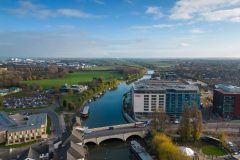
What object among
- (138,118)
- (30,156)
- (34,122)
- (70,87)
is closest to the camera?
(30,156)

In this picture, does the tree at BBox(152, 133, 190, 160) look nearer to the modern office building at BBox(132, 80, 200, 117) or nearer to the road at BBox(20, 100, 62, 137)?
the road at BBox(20, 100, 62, 137)

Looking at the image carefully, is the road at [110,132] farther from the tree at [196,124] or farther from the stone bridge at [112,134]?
the tree at [196,124]

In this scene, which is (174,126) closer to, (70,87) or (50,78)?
(70,87)

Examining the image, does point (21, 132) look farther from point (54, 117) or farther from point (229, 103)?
point (229, 103)

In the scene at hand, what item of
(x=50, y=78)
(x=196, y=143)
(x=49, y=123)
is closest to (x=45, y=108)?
(x=49, y=123)

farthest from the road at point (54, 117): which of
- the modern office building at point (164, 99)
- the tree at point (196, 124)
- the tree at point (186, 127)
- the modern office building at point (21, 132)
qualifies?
the tree at point (196, 124)

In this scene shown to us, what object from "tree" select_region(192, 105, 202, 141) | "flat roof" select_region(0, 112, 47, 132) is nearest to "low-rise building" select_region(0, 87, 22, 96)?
"flat roof" select_region(0, 112, 47, 132)

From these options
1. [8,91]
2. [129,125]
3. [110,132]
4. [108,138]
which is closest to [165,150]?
[108,138]
